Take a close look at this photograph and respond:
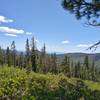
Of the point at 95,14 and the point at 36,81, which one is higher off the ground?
the point at 95,14

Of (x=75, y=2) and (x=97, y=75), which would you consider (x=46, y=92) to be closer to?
(x=75, y=2)

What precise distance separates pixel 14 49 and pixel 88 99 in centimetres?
12223

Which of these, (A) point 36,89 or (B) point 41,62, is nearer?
(A) point 36,89

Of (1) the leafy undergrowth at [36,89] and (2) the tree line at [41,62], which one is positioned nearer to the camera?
(1) the leafy undergrowth at [36,89]

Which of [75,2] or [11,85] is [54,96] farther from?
[75,2]

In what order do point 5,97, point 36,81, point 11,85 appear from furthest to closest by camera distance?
point 36,81 < point 11,85 < point 5,97

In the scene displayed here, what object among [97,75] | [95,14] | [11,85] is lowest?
[97,75]

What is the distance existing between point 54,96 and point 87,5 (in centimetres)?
645

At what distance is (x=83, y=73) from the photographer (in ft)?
484

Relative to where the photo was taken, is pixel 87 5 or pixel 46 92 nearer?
pixel 46 92

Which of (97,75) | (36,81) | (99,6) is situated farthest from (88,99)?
(97,75)

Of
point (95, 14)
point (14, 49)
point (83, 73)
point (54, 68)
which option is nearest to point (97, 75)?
point (83, 73)

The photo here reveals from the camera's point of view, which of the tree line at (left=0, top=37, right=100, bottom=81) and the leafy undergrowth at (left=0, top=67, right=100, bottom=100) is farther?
the tree line at (left=0, top=37, right=100, bottom=81)

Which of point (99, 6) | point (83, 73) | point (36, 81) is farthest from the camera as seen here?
point (83, 73)
